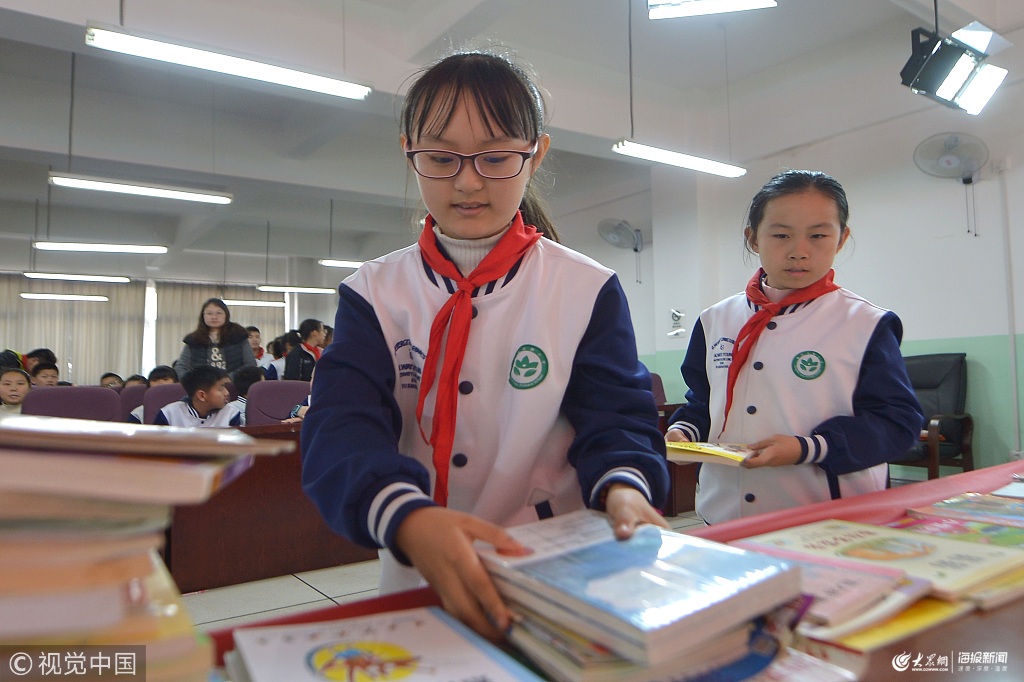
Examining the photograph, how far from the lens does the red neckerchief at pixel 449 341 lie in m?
0.85

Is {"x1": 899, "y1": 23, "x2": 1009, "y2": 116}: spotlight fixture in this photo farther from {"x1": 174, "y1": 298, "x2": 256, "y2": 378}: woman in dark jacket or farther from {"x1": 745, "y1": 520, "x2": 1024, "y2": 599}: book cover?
{"x1": 174, "y1": 298, "x2": 256, "y2": 378}: woman in dark jacket

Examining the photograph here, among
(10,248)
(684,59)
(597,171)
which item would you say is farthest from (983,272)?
(10,248)

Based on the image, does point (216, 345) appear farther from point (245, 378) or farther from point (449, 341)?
point (449, 341)

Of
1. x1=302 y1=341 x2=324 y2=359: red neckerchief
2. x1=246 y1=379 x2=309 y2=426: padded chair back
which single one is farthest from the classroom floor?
x1=302 y1=341 x2=324 y2=359: red neckerchief

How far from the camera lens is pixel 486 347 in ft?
2.91

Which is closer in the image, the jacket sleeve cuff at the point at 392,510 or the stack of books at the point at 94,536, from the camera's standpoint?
the stack of books at the point at 94,536

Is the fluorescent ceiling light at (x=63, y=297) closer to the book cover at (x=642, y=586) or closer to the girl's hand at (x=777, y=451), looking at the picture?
the girl's hand at (x=777, y=451)

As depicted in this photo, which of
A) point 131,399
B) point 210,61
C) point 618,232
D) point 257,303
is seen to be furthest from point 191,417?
point 257,303

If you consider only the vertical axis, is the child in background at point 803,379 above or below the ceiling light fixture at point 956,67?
below

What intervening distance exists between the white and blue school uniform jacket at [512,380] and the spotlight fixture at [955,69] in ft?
13.8

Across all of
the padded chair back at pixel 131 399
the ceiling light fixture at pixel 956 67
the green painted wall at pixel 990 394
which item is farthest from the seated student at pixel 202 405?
the green painted wall at pixel 990 394

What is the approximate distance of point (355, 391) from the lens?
31.9 inches

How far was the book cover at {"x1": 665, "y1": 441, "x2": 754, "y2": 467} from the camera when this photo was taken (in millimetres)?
1070

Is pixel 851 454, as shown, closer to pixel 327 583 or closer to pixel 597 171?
pixel 327 583
